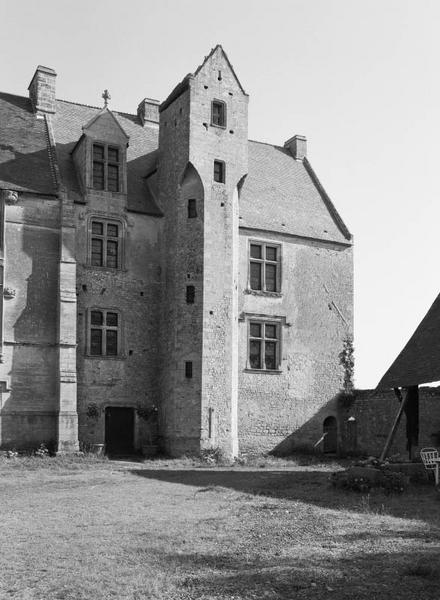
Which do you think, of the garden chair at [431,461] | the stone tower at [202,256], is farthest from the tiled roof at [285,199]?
the garden chair at [431,461]

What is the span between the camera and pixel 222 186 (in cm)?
2842

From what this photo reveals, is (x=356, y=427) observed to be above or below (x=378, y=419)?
below

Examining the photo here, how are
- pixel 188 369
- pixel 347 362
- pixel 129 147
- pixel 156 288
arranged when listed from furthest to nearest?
pixel 347 362 → pixel 129 147 → pixel 156 288 → pixel 188 369

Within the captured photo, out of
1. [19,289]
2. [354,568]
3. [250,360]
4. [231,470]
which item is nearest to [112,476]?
[231,470]

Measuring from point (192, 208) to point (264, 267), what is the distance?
4582 millimetres

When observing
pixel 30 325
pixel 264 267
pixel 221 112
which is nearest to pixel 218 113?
pixel 221 112

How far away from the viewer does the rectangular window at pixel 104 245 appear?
92.7ft

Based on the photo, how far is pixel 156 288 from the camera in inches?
1150

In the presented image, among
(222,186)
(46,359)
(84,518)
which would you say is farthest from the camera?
(222,186)

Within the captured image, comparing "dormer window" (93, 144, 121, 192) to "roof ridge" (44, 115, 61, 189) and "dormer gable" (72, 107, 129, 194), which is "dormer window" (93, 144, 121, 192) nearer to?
"dormer gable" (72, 107, 129, 194)

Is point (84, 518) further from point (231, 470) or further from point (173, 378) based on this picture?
point (173, 378)

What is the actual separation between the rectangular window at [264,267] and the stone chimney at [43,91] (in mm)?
10289

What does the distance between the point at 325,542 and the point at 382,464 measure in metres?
7.47

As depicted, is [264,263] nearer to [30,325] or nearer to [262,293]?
[262,293]
